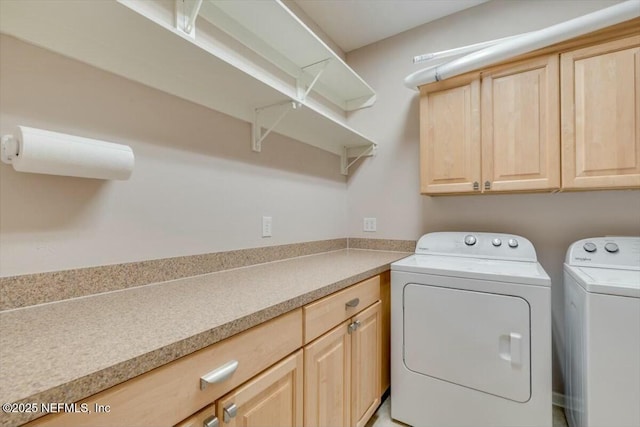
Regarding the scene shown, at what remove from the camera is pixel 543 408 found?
1.25 m

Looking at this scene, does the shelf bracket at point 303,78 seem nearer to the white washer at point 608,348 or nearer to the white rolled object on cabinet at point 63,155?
the white rolled object on cabinet at point 63,155

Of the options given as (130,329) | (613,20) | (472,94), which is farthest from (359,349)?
(613,20)

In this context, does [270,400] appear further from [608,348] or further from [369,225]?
[369,225]

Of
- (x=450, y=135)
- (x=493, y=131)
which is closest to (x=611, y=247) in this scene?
(x=493, y=131)

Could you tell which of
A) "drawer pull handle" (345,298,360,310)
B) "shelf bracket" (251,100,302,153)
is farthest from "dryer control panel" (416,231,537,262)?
"shelf bracket" (251,100,302,153)

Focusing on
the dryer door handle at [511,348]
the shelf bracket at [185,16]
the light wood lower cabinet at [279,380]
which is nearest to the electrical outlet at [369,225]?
the light wood lower cabinet at [279,380]

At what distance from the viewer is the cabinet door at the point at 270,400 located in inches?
30.5

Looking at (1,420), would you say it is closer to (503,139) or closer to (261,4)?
(261,4)

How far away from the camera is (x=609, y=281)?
3.76 ft

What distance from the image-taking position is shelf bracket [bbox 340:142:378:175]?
7.67 feet

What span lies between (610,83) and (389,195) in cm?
132

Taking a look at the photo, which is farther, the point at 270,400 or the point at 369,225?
the point at 369,225

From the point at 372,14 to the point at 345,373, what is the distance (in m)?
2.26

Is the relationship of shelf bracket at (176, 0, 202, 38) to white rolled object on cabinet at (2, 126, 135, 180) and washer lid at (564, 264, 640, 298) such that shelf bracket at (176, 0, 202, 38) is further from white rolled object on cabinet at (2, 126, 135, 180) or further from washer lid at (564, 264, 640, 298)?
washer lid at (564, 264, 640, 298)
